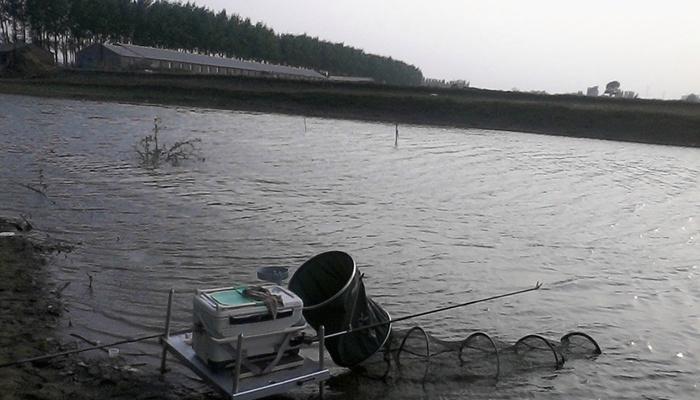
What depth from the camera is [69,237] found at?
10.5 m

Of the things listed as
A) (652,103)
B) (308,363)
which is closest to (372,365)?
(308,363)

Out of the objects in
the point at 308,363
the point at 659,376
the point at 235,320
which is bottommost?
the point at 659,376

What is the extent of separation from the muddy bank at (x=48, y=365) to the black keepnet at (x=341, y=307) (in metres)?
1.25

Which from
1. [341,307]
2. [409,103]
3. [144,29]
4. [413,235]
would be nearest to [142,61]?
[144,29]

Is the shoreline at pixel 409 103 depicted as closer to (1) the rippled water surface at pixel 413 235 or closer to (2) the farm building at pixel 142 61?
(1) the rippled water surface at pixel 413 235

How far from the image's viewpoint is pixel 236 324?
5.08 metres

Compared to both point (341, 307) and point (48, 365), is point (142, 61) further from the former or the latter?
point (341, 307)

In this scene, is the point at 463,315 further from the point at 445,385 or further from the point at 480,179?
the point at 480,179

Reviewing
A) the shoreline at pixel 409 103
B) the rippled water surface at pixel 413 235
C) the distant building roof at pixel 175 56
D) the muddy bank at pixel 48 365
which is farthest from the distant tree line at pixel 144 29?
the muddy bank at pixel 48 365

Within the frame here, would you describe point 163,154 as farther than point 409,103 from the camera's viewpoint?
No

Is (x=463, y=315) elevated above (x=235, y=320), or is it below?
below

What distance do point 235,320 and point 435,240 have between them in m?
7.70

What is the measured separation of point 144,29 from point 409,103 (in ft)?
227

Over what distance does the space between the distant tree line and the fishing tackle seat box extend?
95.9 m
